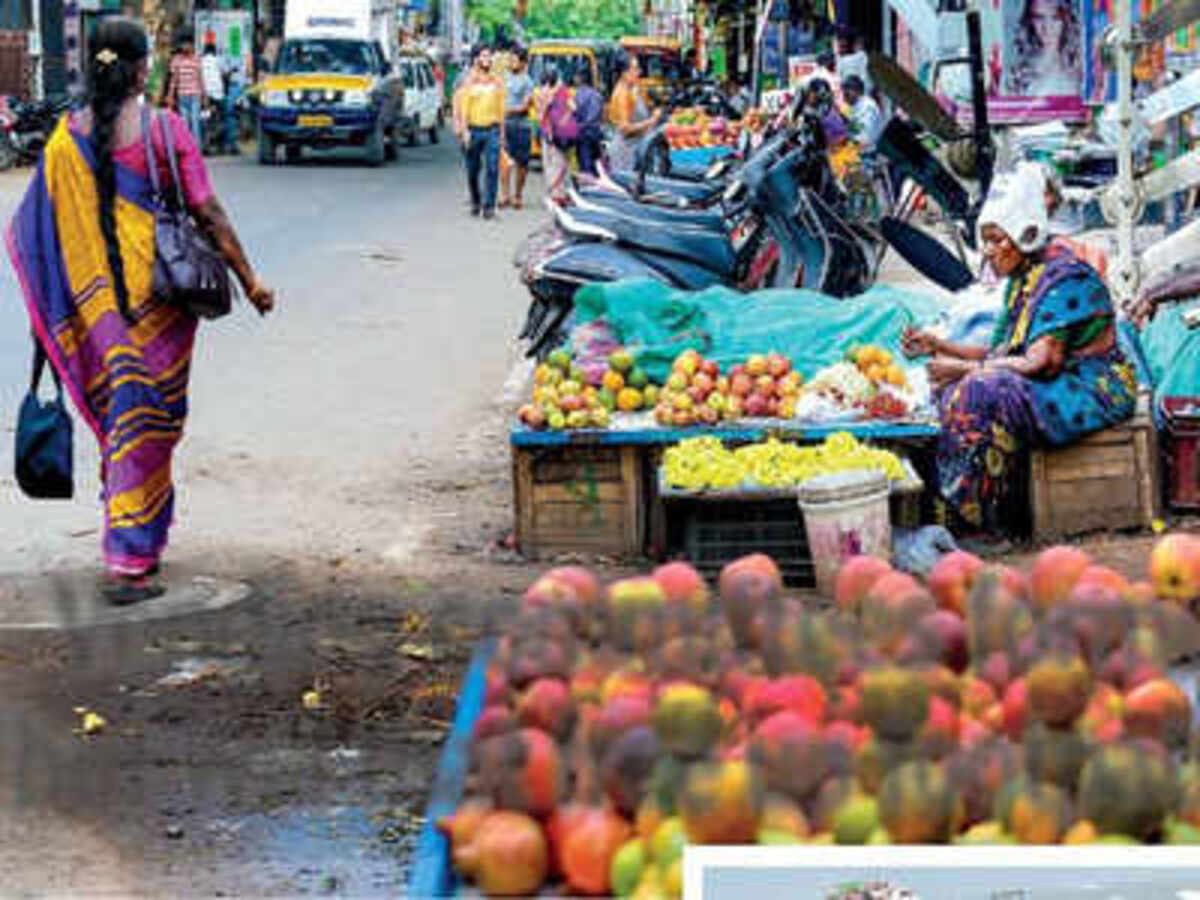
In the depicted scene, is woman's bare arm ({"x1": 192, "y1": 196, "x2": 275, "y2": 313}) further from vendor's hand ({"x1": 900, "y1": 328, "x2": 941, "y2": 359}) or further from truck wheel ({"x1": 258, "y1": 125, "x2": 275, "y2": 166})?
truck wheel ({"x1": 258, "y1": 125, "x2": 275, "y2": 166})

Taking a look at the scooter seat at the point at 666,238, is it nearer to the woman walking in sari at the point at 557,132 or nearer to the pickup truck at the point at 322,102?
the woman walking in sari at the point at 557,132

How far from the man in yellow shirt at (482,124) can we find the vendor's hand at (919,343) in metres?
17.1

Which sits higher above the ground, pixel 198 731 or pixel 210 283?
pixel 210 283

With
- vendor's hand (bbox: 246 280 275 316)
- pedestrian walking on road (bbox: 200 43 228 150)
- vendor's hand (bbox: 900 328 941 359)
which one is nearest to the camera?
vendor's hand (bbox: 246 280 275 316)

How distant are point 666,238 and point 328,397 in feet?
7.03

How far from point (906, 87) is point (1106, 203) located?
91.0 inches

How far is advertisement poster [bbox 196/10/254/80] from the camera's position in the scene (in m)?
46.8

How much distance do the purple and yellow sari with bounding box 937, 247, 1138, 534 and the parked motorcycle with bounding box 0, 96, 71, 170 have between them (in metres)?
26.2

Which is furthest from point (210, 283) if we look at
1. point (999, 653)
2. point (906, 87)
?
point (906, 87)

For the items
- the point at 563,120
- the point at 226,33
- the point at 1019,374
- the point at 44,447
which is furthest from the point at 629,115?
the point at 226,33

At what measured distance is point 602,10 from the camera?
11612 cm

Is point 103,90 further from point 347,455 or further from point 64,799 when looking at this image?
point 347,455

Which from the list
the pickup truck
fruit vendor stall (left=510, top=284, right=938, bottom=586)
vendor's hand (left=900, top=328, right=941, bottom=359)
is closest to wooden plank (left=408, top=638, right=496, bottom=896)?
fruit vendor stall (left=510, top=284, right=938, bottom=586)

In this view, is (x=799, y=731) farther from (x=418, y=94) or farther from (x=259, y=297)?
(x=418, y=94)
